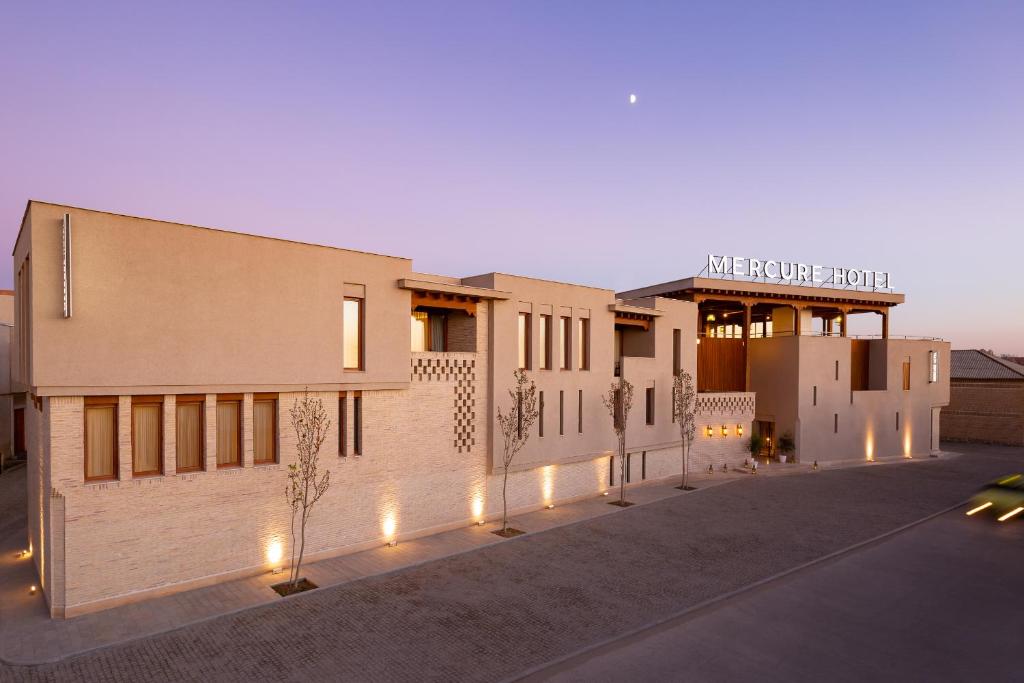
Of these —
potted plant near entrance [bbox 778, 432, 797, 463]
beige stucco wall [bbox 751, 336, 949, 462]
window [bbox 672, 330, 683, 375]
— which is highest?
window [bbox 672, 330, 683, 375]

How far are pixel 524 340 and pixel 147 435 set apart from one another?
52.8 ft

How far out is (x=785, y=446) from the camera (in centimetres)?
4191

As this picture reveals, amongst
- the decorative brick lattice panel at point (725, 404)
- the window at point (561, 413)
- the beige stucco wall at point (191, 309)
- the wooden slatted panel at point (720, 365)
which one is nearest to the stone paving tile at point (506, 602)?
the window at point (561, 413)

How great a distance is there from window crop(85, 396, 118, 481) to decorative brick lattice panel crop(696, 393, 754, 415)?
105ft

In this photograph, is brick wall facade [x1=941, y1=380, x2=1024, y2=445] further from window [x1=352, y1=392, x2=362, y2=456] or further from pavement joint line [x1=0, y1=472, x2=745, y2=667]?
window [x1=352, y1=392, x2=362, y2=456]

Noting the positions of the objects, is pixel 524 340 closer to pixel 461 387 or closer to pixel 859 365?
pixel 461 387

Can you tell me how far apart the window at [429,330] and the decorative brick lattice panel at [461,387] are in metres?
2.77

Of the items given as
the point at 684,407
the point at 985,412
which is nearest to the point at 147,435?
the point at 684,407

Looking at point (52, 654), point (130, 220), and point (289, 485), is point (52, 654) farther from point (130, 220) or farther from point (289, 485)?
point (130, 220)

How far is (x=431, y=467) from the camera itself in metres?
23.7

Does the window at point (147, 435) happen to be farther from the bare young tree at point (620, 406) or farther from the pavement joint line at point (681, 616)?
the bare young tree at point (620, 406)

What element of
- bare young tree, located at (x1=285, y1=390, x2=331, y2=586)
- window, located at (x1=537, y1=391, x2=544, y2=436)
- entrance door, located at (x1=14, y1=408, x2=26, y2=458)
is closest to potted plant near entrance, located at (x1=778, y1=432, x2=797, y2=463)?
window, located at (x1=537, y1=391, x2=544, y2=436)

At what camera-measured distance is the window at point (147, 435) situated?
16969 mm

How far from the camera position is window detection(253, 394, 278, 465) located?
19.3 meters
